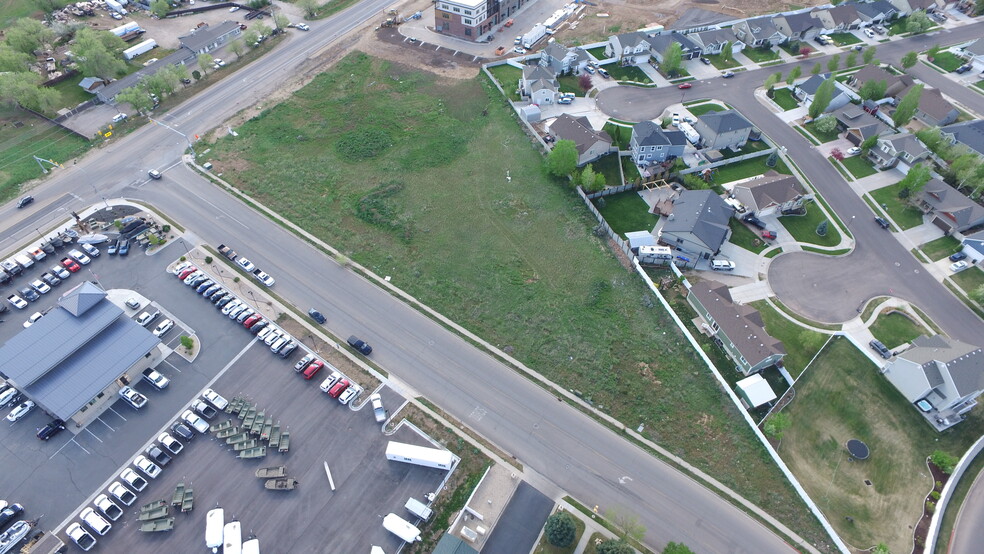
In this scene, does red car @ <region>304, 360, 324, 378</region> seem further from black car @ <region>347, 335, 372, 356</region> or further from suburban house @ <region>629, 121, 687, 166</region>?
suburban house @ <region>629, 121, 687, 166</region>

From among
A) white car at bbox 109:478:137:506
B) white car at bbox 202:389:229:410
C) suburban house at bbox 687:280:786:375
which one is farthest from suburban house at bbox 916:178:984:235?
white car at bbox 109:478:137:506

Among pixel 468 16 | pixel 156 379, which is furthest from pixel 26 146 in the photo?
pixel 468 16

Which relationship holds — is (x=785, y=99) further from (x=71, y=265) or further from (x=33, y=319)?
(x=33, y=319)

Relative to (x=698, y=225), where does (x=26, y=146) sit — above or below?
below

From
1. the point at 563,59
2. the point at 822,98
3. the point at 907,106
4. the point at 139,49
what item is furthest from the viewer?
the point at 139,49

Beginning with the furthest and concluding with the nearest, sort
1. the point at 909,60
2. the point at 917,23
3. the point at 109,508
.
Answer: the point at 917,23 < the point at 909,60 < the point at 109,508

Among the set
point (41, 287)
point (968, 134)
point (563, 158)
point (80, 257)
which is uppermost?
point (968, 134)

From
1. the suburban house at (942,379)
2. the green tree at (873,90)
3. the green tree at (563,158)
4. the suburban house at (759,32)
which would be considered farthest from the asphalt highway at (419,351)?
the suburban house at (759,32)
